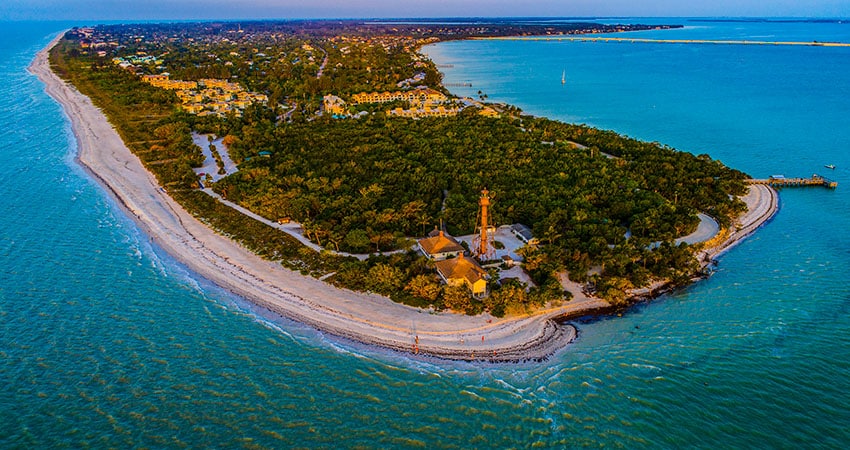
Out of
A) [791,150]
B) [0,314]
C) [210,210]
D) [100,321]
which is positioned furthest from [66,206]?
[791,150]

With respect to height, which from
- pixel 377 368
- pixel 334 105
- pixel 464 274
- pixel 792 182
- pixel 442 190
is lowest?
pixel 377 368

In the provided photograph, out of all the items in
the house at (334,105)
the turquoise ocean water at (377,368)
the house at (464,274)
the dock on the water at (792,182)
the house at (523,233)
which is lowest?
the turquoise ocean water at (377,368)

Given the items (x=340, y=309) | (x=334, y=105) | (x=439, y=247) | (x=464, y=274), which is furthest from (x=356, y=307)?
(x=334, y=105)

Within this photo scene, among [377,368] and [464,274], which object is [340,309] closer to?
[377,368]

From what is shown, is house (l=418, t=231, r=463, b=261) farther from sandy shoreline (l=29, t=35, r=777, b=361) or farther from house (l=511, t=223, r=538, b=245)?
sandy shoreline (l=29, t=35, r=777, b=361)

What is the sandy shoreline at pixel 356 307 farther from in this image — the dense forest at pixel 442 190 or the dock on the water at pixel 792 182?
the dock on the water at pixel 792 182

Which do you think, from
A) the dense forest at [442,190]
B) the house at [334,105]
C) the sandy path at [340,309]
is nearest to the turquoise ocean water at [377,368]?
the sandy path at [340,309]
